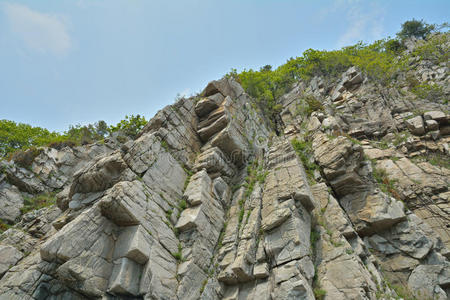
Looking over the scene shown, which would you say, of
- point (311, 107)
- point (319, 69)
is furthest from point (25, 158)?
point (319, 69)

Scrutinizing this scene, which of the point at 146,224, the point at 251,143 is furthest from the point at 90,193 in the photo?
the point at 251,143

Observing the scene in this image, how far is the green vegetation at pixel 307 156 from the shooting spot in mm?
16417

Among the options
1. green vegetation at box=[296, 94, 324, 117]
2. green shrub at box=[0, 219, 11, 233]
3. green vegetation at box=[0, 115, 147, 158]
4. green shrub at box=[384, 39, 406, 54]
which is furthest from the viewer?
green shrub at box=[384, 39, 406, 54]

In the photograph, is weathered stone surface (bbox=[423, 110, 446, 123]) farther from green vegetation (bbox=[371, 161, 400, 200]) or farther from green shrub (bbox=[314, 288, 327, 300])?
green shrub (bbox=[314, 288, 327, 300])

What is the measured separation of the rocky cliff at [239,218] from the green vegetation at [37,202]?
23.4 inches

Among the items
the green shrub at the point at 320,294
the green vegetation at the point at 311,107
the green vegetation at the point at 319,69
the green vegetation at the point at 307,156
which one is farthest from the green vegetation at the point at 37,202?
the green vegetation at the point at 311,107

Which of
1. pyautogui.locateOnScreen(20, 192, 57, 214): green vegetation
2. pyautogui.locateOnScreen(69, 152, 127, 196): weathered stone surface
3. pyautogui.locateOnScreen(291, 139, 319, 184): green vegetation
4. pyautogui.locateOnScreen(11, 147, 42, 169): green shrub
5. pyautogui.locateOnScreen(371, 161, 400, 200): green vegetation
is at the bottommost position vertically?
pyautogui.locateOnScreen(371, 161, 400, 200): green vegetation

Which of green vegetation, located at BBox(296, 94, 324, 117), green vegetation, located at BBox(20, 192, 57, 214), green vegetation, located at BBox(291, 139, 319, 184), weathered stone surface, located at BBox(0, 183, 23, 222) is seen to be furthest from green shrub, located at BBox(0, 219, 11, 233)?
green vegetation, located at BBox(296, 94, 324, 117)

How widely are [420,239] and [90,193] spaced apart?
61.5 ft

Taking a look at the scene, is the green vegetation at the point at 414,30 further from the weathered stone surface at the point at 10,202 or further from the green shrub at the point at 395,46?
the weathered stone surface at the point at 10,202

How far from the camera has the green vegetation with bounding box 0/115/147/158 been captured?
1467 inches

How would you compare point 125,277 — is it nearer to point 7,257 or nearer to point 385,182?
point 7,257

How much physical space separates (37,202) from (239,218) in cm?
2218

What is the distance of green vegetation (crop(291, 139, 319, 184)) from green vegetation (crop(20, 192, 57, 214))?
80.5 feet
